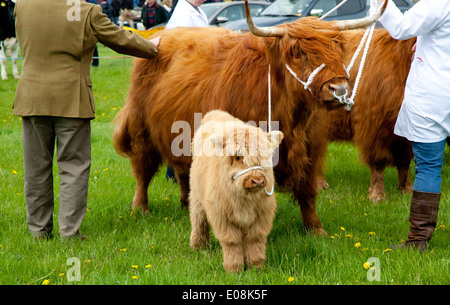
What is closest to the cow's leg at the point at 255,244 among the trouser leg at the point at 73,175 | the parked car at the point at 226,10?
the trouser leg at the point at 73,175

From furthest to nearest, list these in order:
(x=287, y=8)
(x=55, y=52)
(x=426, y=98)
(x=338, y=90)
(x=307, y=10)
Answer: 1. (x=287, y=8)
2. (x=307, y=10)
3. (x=55, y=52)
4. (x=426, y=98)
5. (x=338, y=90)

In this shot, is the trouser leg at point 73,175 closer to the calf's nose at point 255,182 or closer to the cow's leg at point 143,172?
the cow's leg at point 143,172

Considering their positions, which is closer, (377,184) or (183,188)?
(183,188)

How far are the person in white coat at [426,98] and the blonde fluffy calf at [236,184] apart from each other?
3.99 ft

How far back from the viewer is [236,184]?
11.2ft

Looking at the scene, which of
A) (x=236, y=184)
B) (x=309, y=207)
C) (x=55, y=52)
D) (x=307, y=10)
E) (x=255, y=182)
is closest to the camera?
(x=255, y=182)

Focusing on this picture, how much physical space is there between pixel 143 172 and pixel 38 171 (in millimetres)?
1377

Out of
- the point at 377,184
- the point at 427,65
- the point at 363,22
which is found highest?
the point at 363,22

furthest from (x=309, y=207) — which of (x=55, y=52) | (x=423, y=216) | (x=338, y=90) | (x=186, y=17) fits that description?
(x=186, y=17)

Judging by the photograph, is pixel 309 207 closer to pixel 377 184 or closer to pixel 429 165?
pixel 429 165

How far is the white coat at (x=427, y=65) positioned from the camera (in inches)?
151

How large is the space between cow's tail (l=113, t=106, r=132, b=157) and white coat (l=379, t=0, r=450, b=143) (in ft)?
9.46

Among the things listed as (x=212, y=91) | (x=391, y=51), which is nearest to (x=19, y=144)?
(x=212, y=91)

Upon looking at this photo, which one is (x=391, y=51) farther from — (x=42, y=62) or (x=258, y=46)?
(x=42, y=62)
